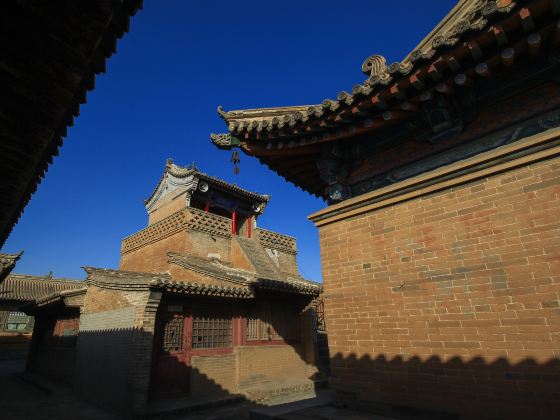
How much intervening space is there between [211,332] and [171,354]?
4.59 feet

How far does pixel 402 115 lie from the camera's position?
394 cm

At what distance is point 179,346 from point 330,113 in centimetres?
789

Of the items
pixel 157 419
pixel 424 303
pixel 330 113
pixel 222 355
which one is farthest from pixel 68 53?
pixel 222 355

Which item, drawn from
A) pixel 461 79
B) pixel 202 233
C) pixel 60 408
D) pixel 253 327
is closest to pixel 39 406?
pixel 60 408

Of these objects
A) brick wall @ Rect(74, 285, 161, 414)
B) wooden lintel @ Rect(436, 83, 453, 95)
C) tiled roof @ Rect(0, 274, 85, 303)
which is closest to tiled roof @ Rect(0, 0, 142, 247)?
wooden lintel @ Rect(436, 83, 453, 95)

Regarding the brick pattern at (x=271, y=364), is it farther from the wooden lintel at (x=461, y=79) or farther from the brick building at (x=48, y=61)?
the wooden lintel at (x=461, y=79)

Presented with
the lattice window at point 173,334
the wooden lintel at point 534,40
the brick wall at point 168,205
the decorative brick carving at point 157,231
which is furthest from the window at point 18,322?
the wooden lintel at point 534,40

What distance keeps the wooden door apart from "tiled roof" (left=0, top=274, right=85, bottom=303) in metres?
17.1

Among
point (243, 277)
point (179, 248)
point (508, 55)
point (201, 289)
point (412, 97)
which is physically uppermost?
point (179, 248)

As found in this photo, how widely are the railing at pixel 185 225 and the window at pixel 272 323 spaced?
201 inches

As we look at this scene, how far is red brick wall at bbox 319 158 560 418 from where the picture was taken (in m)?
2.92

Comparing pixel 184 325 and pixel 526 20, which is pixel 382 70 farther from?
pixel 184 325

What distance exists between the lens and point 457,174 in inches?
142

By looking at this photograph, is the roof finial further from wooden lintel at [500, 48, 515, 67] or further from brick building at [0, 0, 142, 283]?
brick building at [0, 0, 142, 283]
